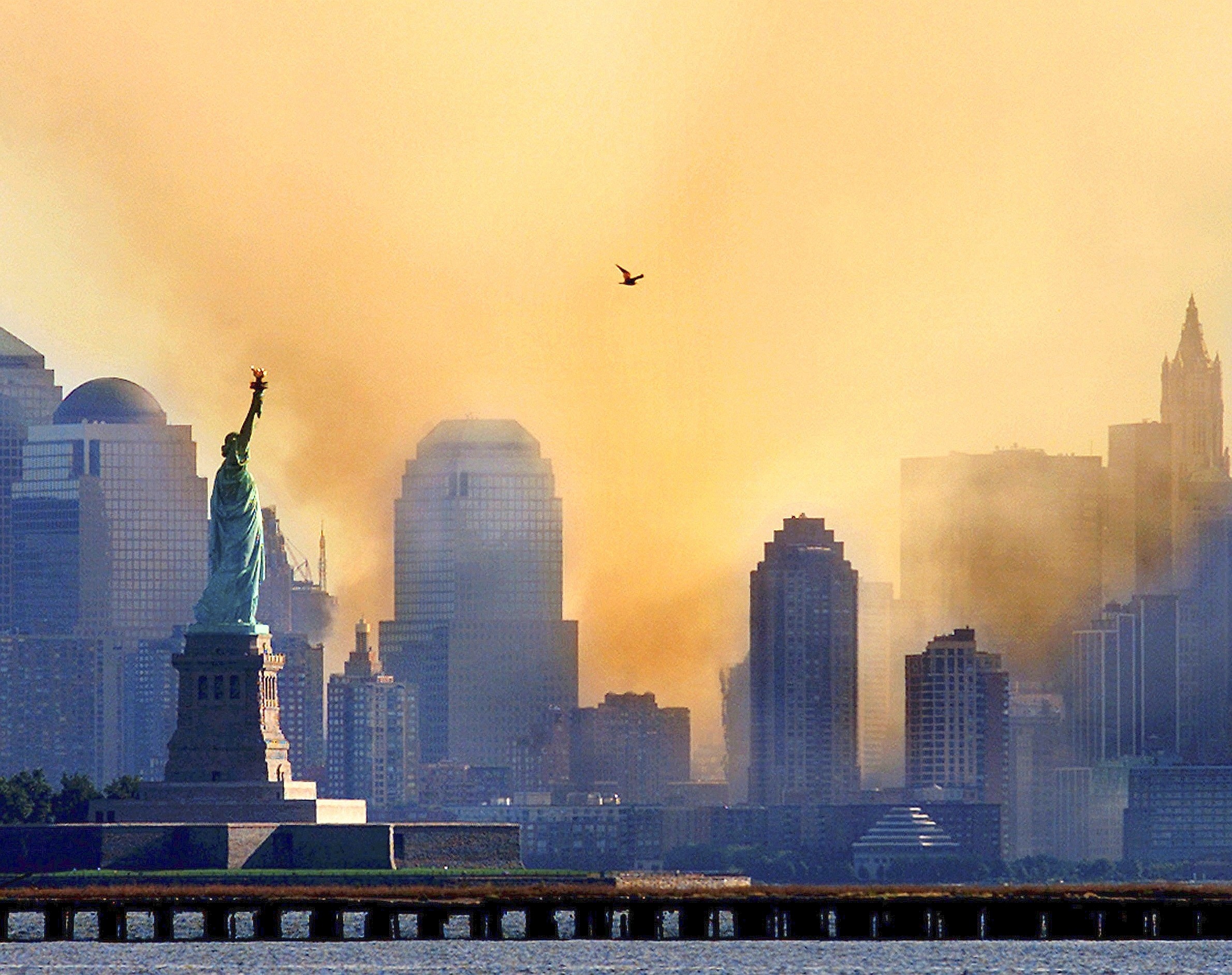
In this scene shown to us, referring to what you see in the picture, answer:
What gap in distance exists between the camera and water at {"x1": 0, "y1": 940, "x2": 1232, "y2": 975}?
15912 cm

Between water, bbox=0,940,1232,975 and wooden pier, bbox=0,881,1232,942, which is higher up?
wooden pier, bbox=0,881,1232,942

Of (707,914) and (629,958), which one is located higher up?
(707,914)

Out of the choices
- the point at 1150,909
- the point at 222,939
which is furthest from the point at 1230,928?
the point at 222,939

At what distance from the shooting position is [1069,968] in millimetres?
160125

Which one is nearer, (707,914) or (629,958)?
(629,958)

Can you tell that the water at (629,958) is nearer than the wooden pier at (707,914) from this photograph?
Yes

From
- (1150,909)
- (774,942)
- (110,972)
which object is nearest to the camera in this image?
(110,972)

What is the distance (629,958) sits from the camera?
550ft

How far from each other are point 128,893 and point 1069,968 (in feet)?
174

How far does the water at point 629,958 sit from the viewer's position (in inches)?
6265

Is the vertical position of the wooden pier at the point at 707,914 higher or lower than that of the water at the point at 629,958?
higher

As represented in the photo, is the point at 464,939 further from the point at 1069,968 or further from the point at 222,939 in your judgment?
the point at 1069,968

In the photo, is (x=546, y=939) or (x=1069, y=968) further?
(x=546, y=939)

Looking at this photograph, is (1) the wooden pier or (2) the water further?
(1) the wooden pier
